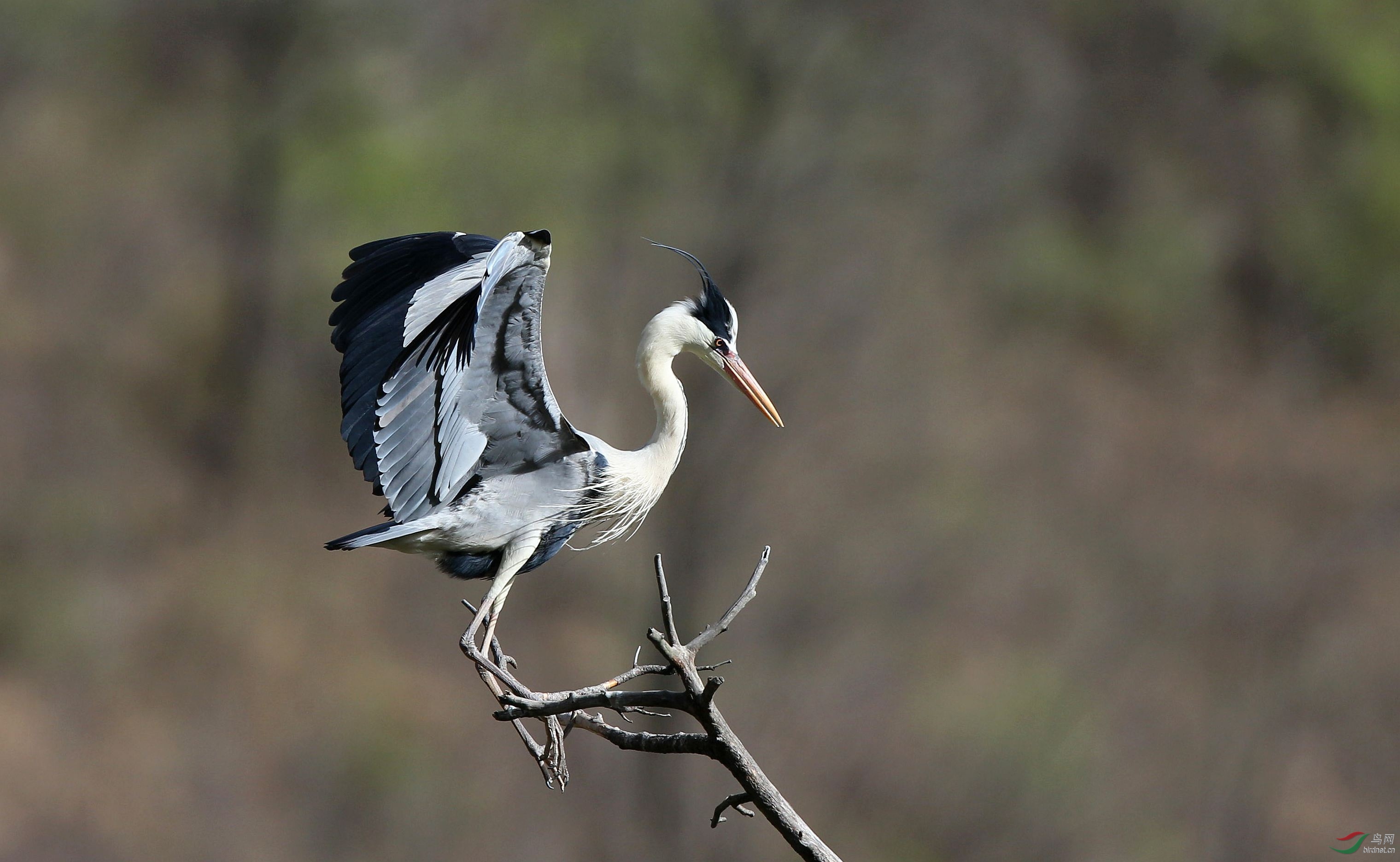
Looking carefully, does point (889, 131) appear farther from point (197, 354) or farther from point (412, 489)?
point (412, 489)

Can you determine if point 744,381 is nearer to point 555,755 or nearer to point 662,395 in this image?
point 662,395

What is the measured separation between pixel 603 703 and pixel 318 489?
8891 millimetres

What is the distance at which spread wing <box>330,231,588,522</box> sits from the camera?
7.16 ft

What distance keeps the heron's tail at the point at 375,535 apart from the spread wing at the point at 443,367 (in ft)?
0.11

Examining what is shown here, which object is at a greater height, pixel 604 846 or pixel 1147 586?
pixel 1147 586

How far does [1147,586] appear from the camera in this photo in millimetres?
9945

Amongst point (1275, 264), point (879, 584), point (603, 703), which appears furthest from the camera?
point (1275, 264)

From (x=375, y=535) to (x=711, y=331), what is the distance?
33.1 inches

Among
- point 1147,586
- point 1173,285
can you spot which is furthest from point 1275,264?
point 1147,586

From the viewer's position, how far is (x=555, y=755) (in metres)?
2.47
